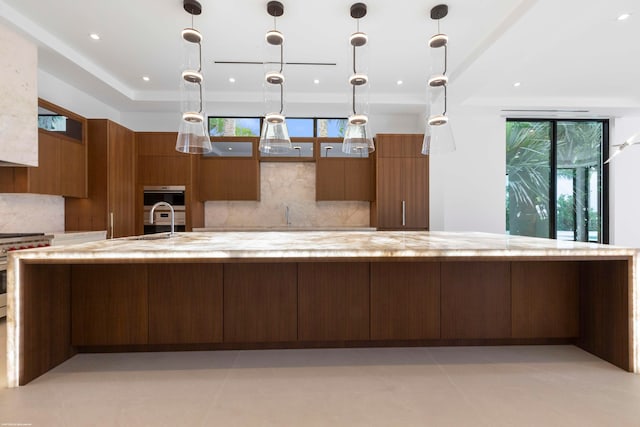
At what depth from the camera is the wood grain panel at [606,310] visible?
2.02 metres

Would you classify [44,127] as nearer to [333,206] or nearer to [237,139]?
[237,139]

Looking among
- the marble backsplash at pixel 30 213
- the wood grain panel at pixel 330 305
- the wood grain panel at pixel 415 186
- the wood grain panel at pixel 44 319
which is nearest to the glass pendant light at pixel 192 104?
the wood grain panel at pixel 44 319

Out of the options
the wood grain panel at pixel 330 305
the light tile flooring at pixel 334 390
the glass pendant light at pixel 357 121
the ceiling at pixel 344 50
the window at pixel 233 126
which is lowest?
the light tile flooring at pixel 334 390

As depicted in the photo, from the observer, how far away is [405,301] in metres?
2.32

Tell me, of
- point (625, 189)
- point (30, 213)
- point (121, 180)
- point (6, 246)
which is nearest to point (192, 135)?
point (6, 246)

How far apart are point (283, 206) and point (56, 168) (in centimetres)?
334

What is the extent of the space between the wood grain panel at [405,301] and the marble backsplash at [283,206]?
3606 millimetres

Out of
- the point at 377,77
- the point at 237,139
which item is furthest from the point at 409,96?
the point at 237,139

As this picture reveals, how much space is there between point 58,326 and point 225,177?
12.1ft

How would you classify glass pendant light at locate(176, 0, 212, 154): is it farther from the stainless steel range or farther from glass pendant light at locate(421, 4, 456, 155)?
glass pendant light at locate(421, 4, 456, 155)

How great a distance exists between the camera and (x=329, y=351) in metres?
2.30

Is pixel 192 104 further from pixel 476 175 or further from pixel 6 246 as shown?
pixel 476 175

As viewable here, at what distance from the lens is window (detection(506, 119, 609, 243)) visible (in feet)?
19.9

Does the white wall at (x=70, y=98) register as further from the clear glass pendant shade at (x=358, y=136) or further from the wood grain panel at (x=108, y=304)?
the clear glass pendant shade at (x=358, y=136)
